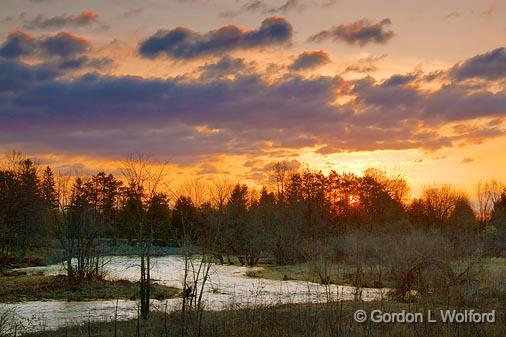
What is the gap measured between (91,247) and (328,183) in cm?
5480

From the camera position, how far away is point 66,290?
35406 mm

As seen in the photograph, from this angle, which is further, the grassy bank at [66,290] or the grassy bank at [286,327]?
the grassy bank at [66,290]

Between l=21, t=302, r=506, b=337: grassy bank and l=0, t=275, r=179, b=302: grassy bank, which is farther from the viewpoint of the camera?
l=0, t=275, r=179, b=302: grassy bank

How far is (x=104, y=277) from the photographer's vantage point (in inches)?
1567

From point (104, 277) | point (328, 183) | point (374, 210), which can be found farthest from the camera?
point (328, 183)

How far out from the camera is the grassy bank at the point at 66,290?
32.4 metres

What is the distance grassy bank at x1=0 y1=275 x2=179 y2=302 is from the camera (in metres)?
32.4

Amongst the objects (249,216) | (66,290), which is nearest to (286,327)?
(66,290)

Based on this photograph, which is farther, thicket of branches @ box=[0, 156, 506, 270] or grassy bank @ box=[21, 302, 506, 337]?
thicket of branches @ box=[0, 156, 506, 270]

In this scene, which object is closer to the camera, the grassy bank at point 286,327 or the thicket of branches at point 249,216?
the grassy bank at point 286,327

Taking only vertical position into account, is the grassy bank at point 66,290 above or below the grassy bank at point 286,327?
below

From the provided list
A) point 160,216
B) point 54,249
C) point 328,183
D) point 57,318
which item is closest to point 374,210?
point 328,183

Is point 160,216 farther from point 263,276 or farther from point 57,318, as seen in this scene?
point 57,318

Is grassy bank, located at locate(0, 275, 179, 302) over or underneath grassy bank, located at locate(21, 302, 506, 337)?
underneath
